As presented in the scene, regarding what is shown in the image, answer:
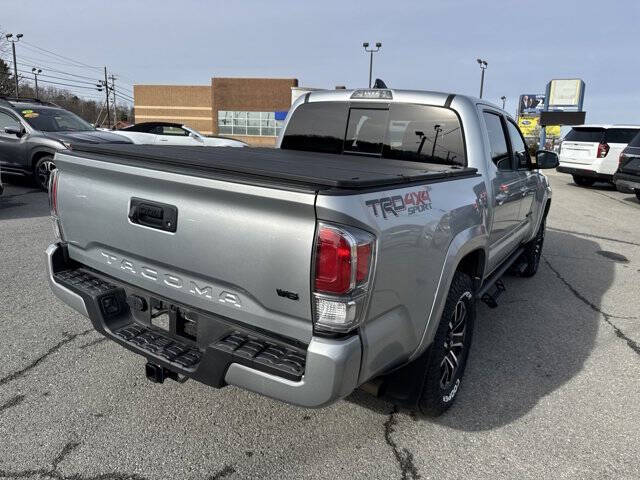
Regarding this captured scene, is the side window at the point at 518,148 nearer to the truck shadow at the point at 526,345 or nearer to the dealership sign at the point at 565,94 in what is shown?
the truck shadow at the point at 526,345

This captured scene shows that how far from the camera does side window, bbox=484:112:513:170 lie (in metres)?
3.92

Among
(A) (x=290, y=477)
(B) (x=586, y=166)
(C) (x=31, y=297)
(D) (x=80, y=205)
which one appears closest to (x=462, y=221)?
(A) (x=290, y=477)

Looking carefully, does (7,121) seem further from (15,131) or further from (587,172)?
(587,172)

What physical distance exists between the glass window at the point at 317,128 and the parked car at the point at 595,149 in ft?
43.4

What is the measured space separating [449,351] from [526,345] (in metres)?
1.46

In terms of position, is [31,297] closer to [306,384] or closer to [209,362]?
[209,362]

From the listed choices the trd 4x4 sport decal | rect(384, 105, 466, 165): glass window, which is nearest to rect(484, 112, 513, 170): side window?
rect(384, 105, 466, 165): glass window

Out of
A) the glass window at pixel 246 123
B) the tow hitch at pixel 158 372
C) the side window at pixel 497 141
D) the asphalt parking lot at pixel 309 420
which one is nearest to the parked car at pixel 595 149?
the asphalt parking lot at pixel 309 420

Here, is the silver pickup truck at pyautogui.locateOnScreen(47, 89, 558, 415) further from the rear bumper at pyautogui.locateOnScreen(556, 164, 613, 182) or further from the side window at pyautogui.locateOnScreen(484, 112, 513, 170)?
the rear bumper at pyautogui.locateOnScreen(556, 164, 613, 182)

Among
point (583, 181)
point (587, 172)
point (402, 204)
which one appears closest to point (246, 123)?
point (583, 181)

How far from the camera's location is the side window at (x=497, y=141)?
154 inches

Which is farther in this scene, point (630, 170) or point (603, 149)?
point (603, 149)

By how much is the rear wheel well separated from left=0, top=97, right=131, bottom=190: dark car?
27.5ft

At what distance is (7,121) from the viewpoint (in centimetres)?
1023
